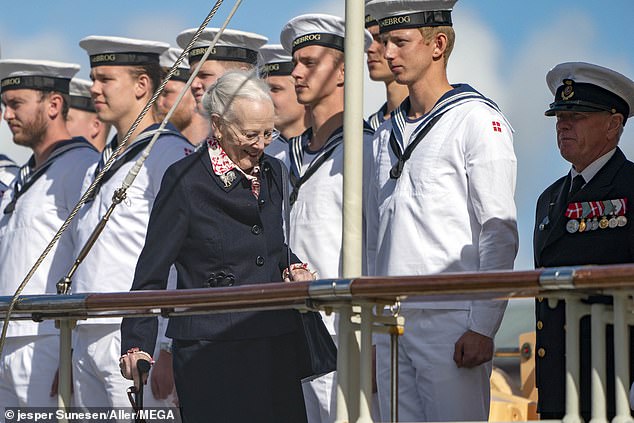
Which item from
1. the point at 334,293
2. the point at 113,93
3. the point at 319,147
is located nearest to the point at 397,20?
the point at 319,147

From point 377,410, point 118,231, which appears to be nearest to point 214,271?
point 377,410

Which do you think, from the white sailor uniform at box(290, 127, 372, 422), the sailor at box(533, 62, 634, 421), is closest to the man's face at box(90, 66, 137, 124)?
the white sailor uniform at box(290, 127, 372, 422)

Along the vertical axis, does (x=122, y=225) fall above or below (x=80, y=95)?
below

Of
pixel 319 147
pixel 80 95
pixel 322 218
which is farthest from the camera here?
pixel 80 95

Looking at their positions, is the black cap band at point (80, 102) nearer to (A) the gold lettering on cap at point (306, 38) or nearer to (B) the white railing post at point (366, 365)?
(A) the gold lettering on cap at point (306, 38)

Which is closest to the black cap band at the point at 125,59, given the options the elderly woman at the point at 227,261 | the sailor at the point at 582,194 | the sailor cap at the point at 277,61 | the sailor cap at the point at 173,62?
the sailor cap at the point at 173,62

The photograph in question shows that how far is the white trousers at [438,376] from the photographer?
5047 mm

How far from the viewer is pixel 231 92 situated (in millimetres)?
5008

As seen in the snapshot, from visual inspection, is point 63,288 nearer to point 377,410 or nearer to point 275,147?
point 377,410

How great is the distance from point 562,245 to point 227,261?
1152 mm

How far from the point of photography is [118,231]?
6.66 metres

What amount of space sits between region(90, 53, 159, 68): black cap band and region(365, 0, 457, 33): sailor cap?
5.79 feet

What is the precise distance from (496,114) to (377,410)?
1651 millimetres

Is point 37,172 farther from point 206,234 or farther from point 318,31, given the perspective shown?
point 206,234
